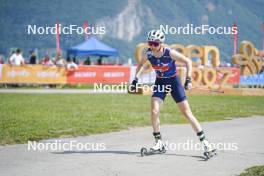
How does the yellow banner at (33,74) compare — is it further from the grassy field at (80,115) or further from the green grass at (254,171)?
the green grass at (254,171)

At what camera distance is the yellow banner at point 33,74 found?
105 feet

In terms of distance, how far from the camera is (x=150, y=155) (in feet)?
34.7

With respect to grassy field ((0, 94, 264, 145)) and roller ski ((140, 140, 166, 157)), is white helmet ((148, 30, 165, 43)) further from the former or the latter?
grassy field ((0, 94, 264, 145))

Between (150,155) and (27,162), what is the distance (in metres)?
2.09

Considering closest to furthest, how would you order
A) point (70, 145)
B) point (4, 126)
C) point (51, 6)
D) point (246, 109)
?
point (70, 145) → point (4, 126) → point (246, 109) → point (51, 6)

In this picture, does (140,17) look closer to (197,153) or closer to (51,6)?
(51,6)

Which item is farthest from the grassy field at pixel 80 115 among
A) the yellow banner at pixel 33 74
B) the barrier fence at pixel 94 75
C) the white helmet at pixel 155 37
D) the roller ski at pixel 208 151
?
the yellow banner at pixel 33 74

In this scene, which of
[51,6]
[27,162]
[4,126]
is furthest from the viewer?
[51,6]

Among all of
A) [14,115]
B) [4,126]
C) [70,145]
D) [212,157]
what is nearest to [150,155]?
[212,157]

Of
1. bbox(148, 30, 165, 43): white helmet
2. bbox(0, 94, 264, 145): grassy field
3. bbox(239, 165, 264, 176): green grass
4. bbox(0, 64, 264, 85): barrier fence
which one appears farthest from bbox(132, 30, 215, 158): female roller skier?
bbox(0, 64, 264, 85): barrier fence

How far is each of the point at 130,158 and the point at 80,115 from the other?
693cm

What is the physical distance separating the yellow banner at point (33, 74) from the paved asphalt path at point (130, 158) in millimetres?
19246

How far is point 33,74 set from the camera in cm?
3272

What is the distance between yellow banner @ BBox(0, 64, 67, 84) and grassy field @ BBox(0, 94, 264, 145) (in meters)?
9.44
